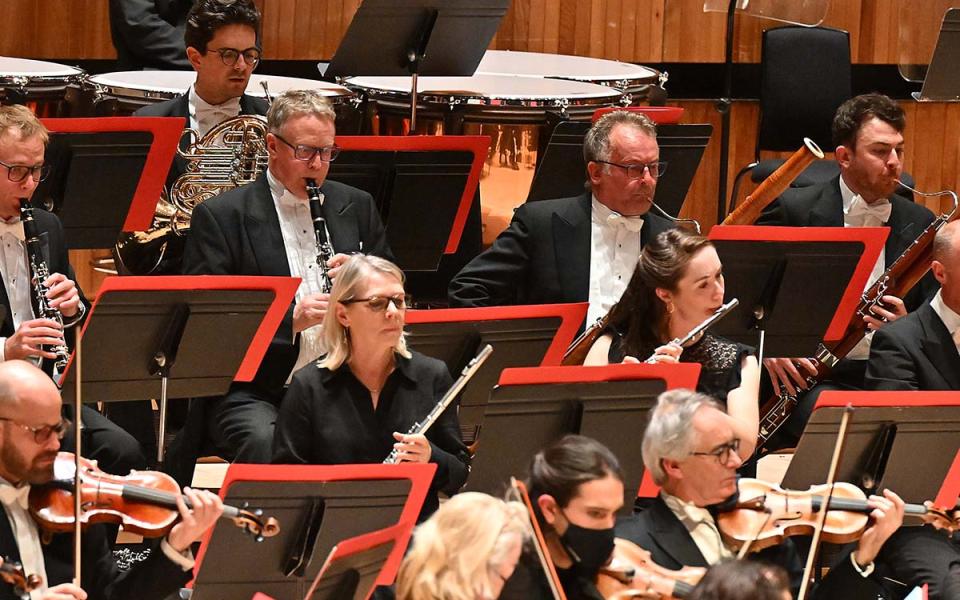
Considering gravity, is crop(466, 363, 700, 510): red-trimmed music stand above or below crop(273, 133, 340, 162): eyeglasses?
below

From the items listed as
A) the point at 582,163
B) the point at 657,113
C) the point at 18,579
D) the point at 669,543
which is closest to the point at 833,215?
the point at 657,113

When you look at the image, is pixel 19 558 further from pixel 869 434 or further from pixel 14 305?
pixel 869 434

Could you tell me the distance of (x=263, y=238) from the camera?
4.21 meters

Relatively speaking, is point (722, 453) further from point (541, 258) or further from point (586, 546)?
point (541, 258)

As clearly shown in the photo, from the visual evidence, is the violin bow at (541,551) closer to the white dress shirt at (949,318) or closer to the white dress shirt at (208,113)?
the white dress shirt at (949,318)

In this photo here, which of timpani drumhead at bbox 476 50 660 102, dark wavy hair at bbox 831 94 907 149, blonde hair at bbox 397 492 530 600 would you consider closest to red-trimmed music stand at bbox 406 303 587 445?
blonde hair at bbox 397 492 530 600

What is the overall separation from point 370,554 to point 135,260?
6.99ft

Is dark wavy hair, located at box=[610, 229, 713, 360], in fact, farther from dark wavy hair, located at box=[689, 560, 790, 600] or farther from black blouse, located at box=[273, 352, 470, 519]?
dark wavy hair, located at box=[689, 560, 790, 600]

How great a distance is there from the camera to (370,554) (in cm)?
276

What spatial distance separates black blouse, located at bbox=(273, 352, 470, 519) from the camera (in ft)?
11.6

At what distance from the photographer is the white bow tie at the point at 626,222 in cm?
447

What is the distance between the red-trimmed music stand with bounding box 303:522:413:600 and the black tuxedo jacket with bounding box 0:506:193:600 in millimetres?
475

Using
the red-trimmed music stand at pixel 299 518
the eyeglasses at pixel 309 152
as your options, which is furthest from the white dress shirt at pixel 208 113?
the red-trimmed music stand at pixel 299 518

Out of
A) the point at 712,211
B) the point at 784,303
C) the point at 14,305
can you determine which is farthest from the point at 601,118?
the point at 712,211
